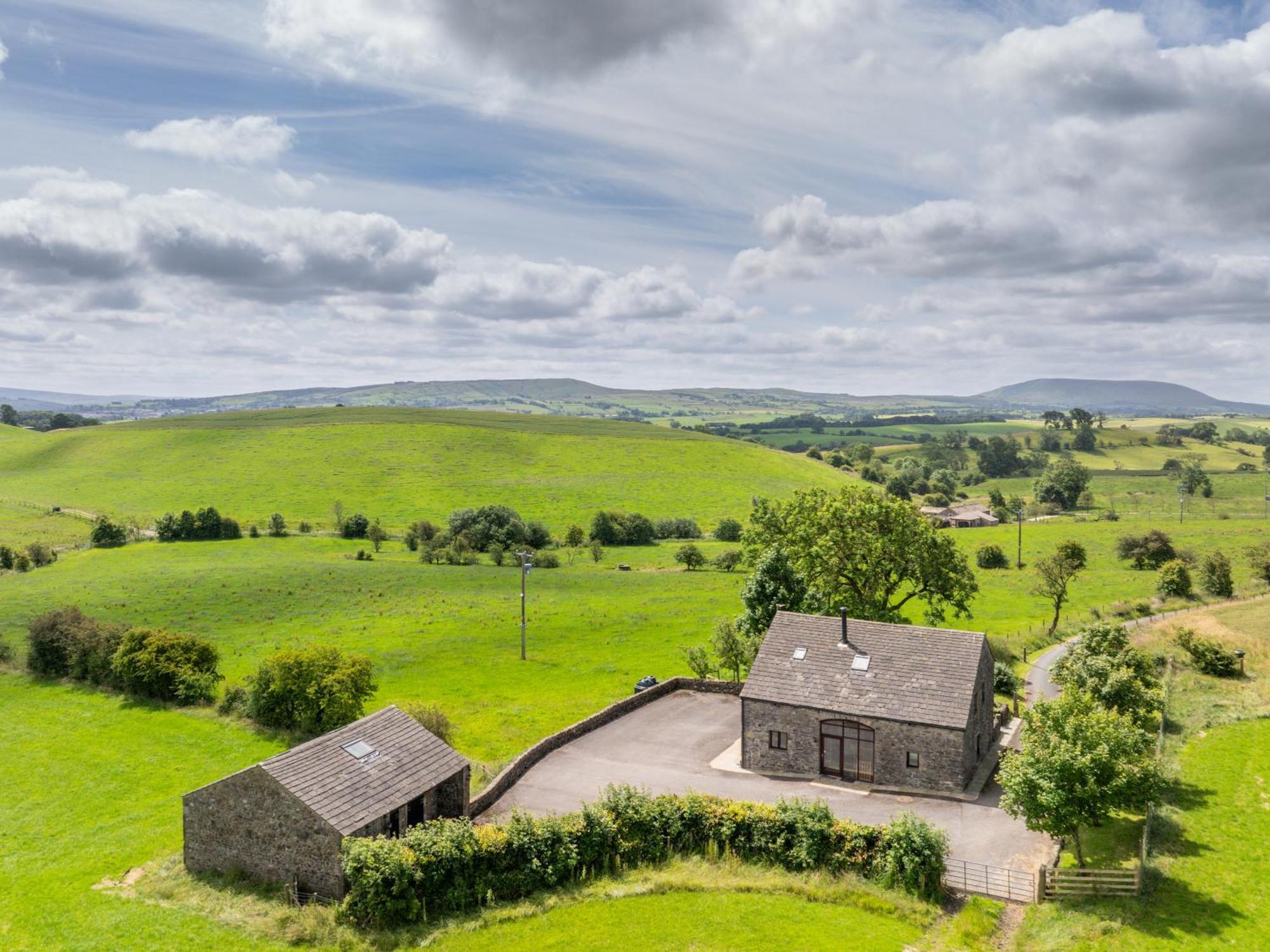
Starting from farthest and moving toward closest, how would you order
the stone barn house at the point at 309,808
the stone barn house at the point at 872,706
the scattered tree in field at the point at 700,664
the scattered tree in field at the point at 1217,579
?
the scattered tree in field at the point at 1217,579 < the scattered tree in field at the point at 700,664 < the stone barn house at the point at 872,706 < the stone barn house at the point at 309,808

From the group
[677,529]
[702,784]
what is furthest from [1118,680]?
[677,529]

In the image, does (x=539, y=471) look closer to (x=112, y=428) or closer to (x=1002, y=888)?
(x=112, y=428)

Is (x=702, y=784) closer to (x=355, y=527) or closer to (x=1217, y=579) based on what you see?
(x=1217, y=579)

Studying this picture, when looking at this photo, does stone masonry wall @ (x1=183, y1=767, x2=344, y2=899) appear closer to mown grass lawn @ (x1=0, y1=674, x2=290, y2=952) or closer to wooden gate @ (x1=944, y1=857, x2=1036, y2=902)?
mown grass lawn @ (x1=0, y1=674, x2=290, y2=952)

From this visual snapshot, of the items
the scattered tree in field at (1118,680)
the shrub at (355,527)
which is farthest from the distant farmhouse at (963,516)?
the scattered tree in field at (1118,680)

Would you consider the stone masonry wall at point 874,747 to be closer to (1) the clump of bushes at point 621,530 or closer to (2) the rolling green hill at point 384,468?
(1) the clump of bushes at point 621,530
